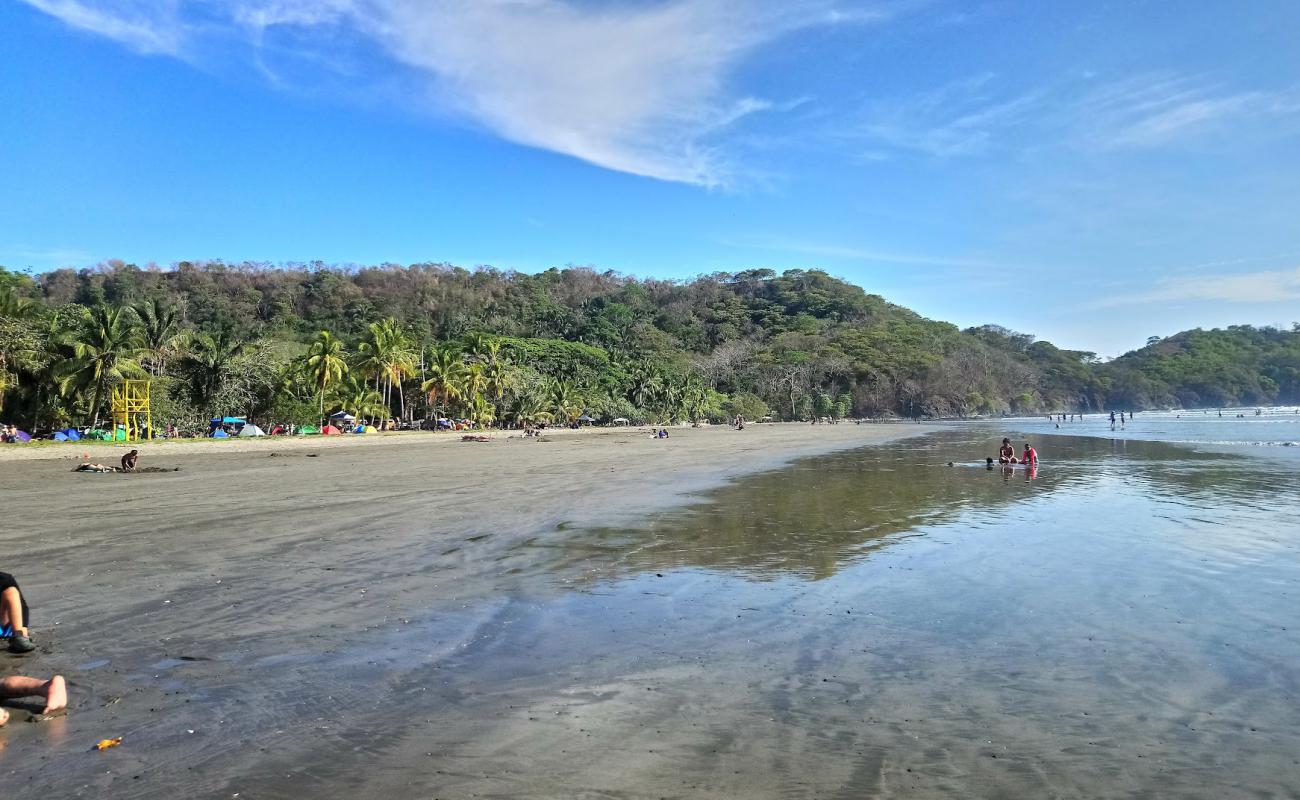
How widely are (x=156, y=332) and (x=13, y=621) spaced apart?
4772 cm

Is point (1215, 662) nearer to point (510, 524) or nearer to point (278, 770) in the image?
point (278, 770)

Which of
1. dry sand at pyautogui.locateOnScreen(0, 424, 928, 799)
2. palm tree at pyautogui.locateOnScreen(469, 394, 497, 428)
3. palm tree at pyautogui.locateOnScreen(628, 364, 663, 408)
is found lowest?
dry sand at pyautogui.locateOnScreen(0, 424, 928, 799)

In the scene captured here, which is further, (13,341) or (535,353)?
(535,353)

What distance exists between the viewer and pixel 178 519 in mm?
13797

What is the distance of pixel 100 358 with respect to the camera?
4041 centimetres

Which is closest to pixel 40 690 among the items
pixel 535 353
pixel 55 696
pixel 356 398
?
pixel 55 696

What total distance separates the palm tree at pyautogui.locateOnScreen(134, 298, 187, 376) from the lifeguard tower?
292 centimetres

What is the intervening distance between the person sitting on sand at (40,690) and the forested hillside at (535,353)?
43.6 meters

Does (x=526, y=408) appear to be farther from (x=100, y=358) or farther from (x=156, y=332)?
(x=100, y=358)

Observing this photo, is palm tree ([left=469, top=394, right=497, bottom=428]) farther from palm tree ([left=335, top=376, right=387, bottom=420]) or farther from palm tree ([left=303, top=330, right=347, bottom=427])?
palm tree ([left=303, top=330, right=347, bottom=427])

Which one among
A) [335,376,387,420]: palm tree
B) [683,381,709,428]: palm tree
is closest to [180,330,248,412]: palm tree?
[335,376,387,420]: palm tree

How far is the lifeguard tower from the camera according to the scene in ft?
136

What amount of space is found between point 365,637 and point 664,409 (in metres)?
86.3

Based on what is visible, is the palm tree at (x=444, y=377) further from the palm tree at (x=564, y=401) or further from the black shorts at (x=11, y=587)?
the black shorts at (x=11, y=587)
